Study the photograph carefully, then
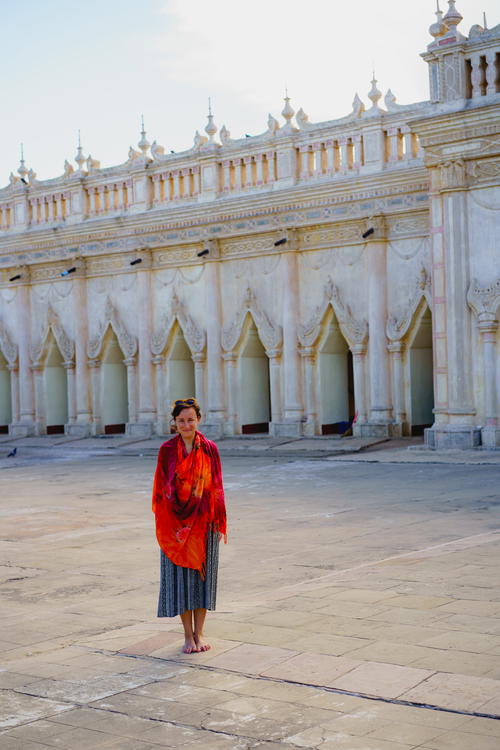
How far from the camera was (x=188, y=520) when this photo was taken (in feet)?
19.2

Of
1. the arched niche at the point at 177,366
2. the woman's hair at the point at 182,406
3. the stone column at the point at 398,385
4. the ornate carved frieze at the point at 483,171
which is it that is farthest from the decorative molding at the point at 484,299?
the woman's hair at the point at 182,406

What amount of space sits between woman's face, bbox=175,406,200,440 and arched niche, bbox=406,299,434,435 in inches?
588

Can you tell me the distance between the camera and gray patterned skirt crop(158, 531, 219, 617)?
5754 millimetres

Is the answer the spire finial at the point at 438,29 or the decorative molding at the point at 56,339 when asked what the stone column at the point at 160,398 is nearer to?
the decorative molding at the point at 56,339

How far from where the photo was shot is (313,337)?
Result: 22156 mm

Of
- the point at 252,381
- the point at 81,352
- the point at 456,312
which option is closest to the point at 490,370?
the point at 456,312

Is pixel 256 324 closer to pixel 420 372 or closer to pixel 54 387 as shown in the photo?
pixel 420 372

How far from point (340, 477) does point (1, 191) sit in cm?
1669

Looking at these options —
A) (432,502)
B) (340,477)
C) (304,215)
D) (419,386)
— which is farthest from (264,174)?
(432,502)

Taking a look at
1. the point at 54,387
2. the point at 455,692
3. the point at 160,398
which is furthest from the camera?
the point at 54,387

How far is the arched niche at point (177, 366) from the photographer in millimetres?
24859

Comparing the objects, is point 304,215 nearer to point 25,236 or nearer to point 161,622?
point 25,236

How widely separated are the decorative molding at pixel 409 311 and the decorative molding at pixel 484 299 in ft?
7.52

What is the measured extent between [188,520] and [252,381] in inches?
717
